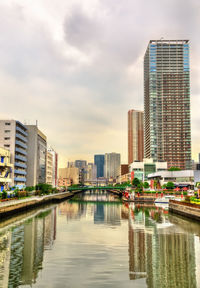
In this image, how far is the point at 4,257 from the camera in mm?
35188

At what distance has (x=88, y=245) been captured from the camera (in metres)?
42.2

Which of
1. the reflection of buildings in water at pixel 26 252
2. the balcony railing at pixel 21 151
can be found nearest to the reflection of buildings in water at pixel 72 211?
the reflection of buildings in water at pixel 26 252

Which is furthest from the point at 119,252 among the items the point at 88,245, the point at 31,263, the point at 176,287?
the point at 176,287

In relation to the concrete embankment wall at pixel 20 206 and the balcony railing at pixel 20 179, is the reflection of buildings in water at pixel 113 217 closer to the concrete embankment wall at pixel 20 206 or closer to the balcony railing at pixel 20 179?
the concrete embankment wall at pixel 20 206

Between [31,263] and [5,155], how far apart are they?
9190 centimetres

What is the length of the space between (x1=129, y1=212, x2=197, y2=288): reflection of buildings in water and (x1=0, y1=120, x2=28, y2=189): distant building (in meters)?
94.9

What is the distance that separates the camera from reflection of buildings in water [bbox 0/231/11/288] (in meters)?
27.1

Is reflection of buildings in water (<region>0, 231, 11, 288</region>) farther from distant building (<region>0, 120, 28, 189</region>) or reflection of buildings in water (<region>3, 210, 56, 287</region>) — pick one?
distant building (<region>0, 120, 28, 189</region>)

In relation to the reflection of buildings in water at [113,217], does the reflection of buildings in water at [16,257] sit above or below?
above

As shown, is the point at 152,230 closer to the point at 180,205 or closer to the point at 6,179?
the point at 180,205

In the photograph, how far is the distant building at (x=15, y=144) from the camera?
137 metres

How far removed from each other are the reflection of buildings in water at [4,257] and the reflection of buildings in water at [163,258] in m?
11.1

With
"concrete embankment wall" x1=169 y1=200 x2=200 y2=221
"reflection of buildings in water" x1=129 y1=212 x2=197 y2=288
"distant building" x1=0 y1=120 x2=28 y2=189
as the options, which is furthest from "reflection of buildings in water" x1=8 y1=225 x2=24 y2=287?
Answer: "distant building" x1=0 y1=120 x2=28 y2=189

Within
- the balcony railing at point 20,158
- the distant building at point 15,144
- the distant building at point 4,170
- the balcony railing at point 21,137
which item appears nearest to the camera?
the distant building at point 4,170
